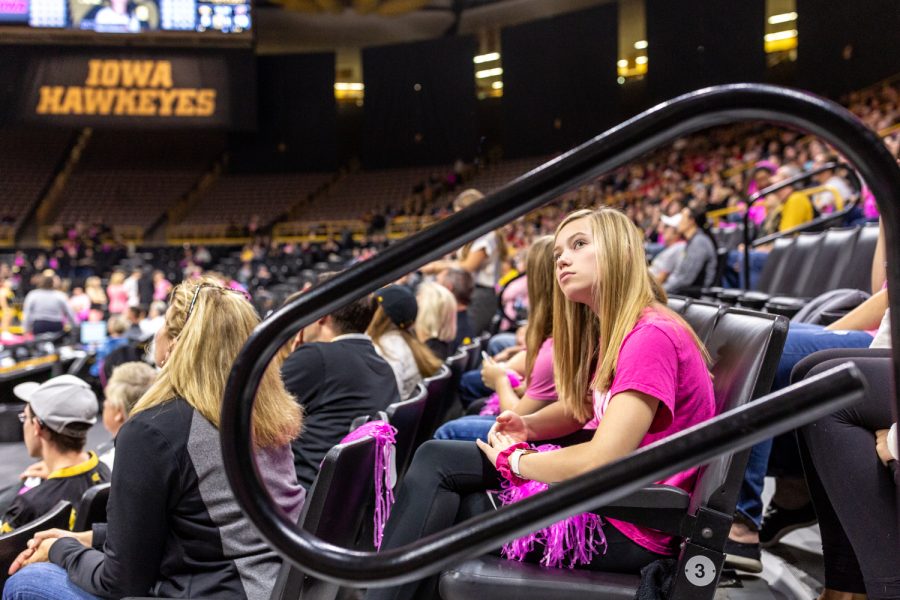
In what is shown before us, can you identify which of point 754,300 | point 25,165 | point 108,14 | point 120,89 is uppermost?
point 108,14

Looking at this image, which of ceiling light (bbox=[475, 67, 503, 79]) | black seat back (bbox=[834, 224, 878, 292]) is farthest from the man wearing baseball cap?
ceiling light (bbox=[475, 67, 503, 79])

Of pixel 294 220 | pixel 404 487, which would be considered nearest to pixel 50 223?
pixel 294 220

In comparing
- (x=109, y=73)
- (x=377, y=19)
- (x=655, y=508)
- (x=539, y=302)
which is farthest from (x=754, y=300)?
Result: (x=377, y=19)

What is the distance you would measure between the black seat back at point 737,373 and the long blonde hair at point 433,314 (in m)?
2.08

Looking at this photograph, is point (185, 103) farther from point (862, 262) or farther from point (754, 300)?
point (862, 262)

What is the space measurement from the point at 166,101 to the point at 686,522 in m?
17.7

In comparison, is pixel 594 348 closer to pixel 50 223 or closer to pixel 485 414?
pixel 485 414

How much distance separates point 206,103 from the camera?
17547mm

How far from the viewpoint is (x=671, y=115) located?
2.97ft

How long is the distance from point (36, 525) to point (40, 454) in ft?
2.68

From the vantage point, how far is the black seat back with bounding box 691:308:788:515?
1413 millimetres

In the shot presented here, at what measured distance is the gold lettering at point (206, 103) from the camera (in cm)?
1748

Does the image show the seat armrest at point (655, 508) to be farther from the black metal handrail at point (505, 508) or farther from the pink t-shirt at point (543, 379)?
the pink t-shirt at point (543, 379)

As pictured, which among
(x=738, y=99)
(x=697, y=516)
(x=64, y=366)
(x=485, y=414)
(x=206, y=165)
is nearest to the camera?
(x=738, y=99)
